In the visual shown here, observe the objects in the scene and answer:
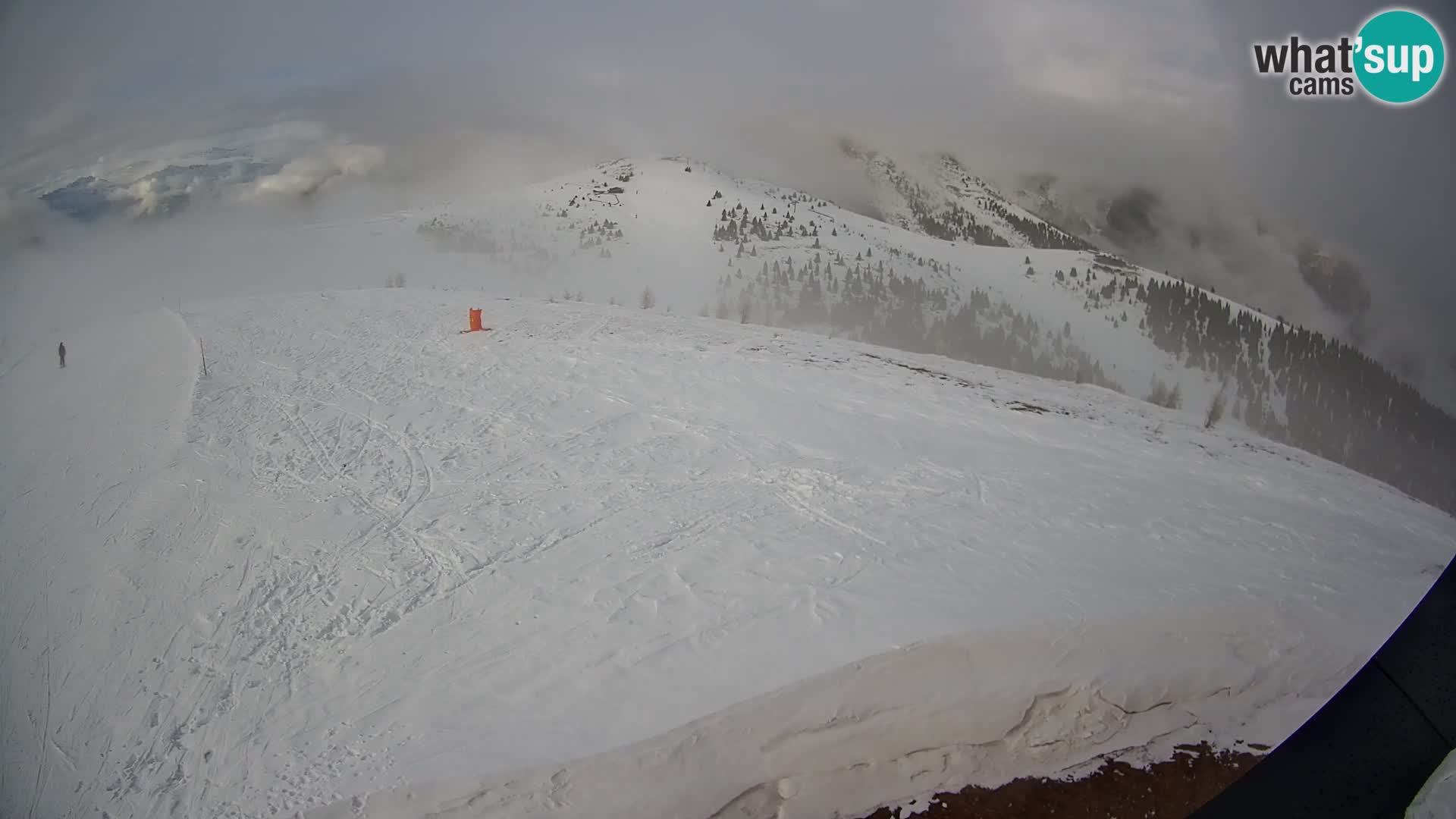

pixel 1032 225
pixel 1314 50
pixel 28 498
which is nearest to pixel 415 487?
pixel 28 498

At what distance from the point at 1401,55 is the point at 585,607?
6.63ft

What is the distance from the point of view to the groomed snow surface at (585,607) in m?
1.51

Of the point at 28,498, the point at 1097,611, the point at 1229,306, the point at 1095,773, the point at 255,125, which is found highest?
the point at 255,125

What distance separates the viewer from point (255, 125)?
182 centimetres

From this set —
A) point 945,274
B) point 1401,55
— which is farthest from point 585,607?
point 1401,55

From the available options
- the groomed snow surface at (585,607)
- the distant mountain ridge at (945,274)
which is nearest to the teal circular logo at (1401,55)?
the distant mountain ridge at (945,274)

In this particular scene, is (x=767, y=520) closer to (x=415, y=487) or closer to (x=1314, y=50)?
(x=415, y=487)

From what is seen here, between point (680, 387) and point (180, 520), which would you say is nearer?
point (180, 520)

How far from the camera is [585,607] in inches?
87.3

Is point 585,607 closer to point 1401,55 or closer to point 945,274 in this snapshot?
point 945,274

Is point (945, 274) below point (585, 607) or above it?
above

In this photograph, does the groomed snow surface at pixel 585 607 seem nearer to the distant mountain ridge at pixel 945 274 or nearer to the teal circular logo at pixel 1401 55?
the distant mountain ridge at pixel 945 274

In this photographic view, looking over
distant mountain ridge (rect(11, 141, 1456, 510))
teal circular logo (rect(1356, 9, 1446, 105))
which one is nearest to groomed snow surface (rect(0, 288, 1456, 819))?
distant mountain ridge (rect(11, 141, 1456, 510))

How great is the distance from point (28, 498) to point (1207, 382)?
2230 mm
